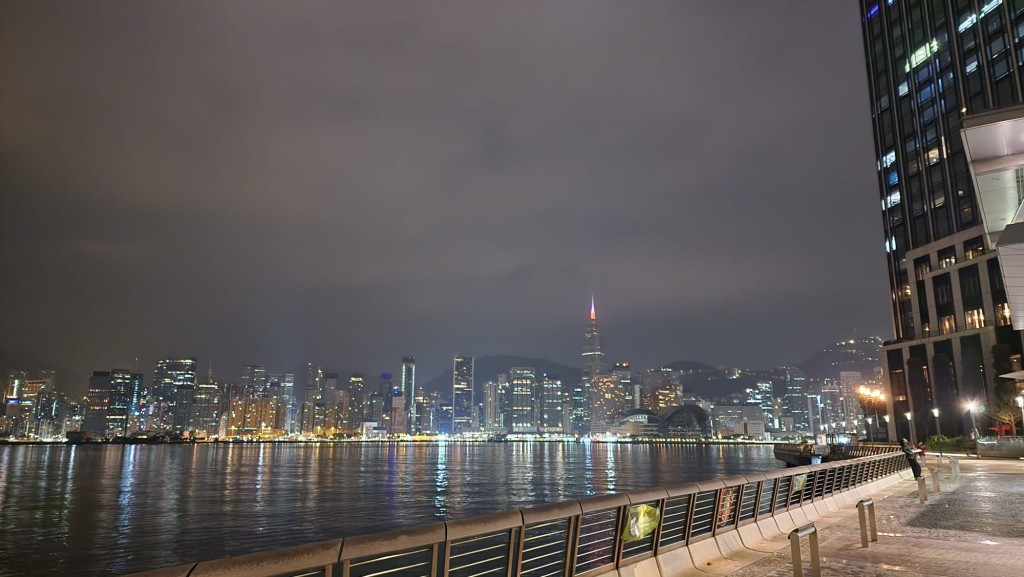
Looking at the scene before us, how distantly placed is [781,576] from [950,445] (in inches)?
2917

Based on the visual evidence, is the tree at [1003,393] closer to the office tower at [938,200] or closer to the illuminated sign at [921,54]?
the office tower at [938,200]

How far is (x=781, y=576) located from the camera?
10305 mm

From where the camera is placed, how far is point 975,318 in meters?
82.2

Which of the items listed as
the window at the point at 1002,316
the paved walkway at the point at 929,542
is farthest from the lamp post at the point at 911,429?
the paved walkway at the point at 929,542

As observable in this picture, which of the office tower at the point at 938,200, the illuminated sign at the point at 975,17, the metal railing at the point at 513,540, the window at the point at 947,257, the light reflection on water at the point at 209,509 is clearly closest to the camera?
the metal railing at the point at 513,540

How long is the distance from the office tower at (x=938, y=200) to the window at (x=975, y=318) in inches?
5.1

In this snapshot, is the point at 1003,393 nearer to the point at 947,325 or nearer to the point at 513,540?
the point at 947,325

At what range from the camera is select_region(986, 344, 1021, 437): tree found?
213 feet

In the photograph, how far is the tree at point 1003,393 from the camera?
64.9 m

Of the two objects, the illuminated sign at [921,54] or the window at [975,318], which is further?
the illuminated sign at [921,54]

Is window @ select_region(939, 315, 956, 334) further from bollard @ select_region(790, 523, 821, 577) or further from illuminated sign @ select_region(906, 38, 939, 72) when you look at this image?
bollard @ select_region(790, 523, 821, 577)

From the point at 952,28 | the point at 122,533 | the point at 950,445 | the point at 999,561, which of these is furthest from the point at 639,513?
the point at 952,28

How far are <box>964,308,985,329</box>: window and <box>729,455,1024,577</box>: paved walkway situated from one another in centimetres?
7181

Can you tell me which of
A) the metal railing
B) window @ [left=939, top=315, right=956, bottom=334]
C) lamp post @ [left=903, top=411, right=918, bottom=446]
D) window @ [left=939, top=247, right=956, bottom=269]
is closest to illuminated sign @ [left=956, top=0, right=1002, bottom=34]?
window @ [left=939, top=247, right=956, bottom=269]
